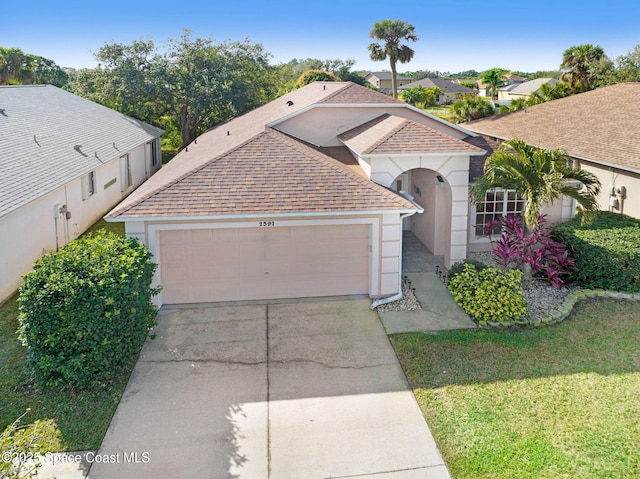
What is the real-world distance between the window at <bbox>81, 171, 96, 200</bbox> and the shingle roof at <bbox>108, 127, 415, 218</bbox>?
7933mm

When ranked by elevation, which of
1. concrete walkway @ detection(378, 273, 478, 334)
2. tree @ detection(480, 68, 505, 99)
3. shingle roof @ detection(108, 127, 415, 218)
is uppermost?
tree @ detection(480, 68, 505, 99)

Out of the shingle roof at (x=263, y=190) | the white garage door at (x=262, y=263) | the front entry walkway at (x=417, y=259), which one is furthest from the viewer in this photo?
the front entry walkway at (x=417, y=259)

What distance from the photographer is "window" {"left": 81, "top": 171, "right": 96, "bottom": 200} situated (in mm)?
18250

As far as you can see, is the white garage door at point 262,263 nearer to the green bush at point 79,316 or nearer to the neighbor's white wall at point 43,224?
the green bush at point 79,316

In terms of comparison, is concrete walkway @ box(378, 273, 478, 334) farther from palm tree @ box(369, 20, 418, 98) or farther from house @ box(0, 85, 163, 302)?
palm tree @ box(369, 20, 418, 98)

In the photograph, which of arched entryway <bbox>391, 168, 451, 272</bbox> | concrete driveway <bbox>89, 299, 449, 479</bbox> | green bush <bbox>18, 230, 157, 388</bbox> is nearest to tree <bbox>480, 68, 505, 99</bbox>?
arched entryway <bbox>391, 168, 451, 272</bbox>

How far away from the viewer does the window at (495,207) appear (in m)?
15.4

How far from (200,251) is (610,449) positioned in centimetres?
893

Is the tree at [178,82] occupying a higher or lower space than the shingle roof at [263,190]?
higher

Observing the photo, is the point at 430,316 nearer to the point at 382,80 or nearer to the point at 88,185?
the point at 88,185

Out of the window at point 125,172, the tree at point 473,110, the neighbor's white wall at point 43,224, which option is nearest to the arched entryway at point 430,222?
the neighbor's white wall at point 43,224

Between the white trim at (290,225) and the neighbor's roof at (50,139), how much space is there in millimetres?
3488

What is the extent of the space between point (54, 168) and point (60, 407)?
10.1m

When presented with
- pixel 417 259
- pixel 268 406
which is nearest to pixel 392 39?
pixel 417 259
